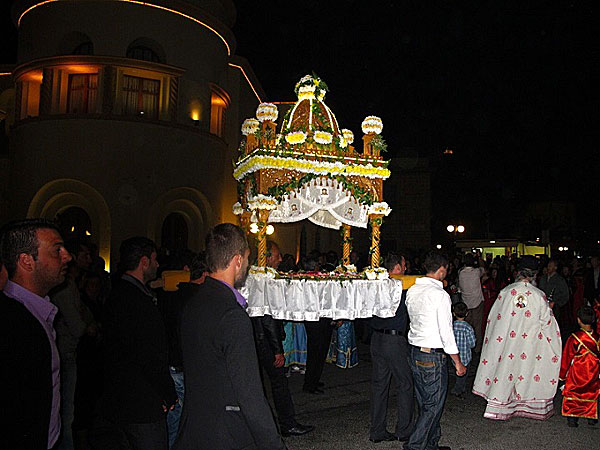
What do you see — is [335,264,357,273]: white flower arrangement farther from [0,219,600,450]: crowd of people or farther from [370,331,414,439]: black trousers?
[370,331,414,439]: black trousers

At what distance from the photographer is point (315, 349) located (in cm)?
749

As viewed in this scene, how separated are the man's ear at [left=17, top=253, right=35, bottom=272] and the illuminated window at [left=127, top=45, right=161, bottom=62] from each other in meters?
14.9

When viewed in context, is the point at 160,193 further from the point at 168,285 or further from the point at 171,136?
the point at 168,285

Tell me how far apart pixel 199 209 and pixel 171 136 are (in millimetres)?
2619

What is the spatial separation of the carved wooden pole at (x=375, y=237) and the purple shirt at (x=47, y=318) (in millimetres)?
5939

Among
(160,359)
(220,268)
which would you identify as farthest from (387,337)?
(220,268)

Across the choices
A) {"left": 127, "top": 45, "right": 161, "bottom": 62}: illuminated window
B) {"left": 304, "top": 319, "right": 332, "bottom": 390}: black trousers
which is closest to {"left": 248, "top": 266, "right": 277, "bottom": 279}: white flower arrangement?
{"left": 304, "top": 319, "right": 332, "bottom": 390}: black trousers

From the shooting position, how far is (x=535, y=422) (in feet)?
20.9

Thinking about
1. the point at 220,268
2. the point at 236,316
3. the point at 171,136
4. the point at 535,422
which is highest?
the point at 171,136

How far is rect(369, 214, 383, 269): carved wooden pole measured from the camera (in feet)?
27.0

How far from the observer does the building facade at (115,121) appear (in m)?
15.1

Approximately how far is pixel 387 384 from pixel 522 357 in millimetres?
2076

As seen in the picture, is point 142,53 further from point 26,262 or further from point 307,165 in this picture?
point 26,262

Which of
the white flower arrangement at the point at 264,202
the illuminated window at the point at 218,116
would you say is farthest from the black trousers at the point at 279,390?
the illuminated window at the point at 218,116
